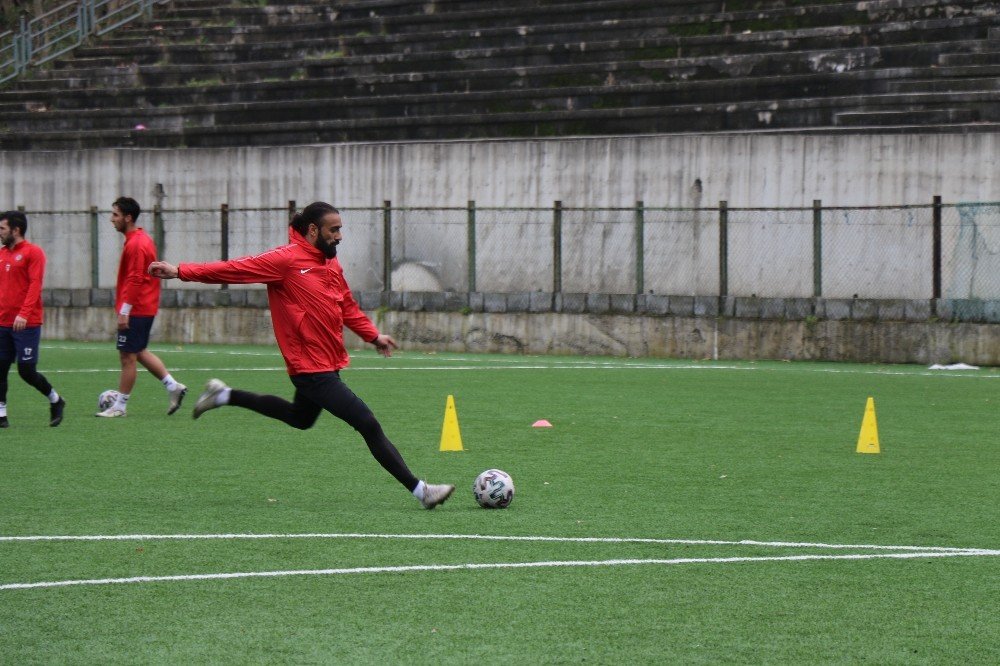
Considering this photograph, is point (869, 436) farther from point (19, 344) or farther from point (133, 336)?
point (19, 344)

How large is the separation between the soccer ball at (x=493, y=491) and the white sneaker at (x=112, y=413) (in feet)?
20.5

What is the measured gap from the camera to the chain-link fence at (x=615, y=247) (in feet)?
70.9

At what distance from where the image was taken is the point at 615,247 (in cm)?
2430

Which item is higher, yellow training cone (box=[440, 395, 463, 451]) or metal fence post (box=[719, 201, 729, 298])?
metal fence post (box=[719, 201, 729, 298])

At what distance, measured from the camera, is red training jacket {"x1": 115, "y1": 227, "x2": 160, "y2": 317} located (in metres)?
13.7

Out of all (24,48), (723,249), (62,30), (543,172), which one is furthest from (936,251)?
(62,30)

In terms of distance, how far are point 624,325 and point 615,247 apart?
1.63 metres

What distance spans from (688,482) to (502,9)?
73.1 feet

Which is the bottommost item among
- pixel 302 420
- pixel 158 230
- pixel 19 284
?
pixel 302 420

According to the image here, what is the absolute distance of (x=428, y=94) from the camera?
2883 cm

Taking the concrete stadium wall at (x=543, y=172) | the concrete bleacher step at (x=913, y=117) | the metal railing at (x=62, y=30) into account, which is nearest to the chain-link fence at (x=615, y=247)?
the concrete stadium wall at (x=543, y=172)

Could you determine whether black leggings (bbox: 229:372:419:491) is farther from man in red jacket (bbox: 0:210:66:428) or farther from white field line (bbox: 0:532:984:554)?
man in red jacket (bbox: 0:210:66:428)

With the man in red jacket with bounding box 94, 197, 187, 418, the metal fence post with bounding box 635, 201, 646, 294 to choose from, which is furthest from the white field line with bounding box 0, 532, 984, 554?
the metal fence post with bounding box 635, 201, 646, 294

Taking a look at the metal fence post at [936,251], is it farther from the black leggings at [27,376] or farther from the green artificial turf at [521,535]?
the black leggings at [27,376]
